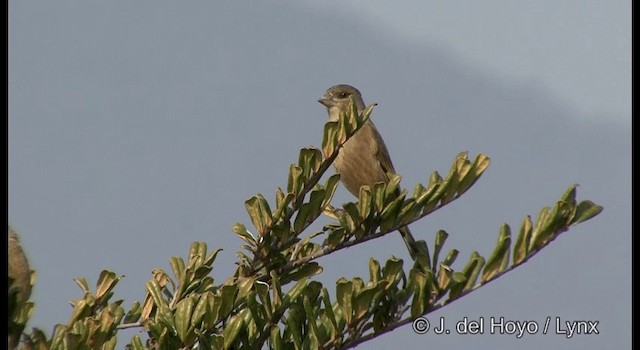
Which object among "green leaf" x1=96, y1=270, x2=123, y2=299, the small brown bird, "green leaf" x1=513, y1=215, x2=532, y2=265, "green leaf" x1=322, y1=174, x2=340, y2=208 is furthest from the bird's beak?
"green leaf" x1=513, y1=215, x2=532, y2=265

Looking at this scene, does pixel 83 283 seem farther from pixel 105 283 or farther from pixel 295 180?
pixel 295 180

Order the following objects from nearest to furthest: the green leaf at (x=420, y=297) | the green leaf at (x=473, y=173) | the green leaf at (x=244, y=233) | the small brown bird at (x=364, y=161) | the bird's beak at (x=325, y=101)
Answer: the green leaf at (x=420, y=297) → the green leaf at (x=473, y=173) → the green leaf at (x=244, y=233) → the small brown bird at (x=364, y=161) → the bird's beak at (x=325, y=101)

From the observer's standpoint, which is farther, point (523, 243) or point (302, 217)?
point (302, 217)

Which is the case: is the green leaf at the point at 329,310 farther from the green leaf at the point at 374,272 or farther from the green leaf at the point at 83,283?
the green leaf at the point at 83,283

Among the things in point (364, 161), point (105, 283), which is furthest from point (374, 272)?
point (364, 161)

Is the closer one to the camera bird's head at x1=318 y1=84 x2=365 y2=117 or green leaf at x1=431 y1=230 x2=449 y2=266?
green leaf at x1=431 y1=230 x2=449 y2=266

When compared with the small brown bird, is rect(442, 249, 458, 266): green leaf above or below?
below

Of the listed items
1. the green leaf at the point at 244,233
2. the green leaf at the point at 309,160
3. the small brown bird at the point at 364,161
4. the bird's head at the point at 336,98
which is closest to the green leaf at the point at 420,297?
the green leaf at the point at 309,160

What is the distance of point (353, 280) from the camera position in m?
3.75

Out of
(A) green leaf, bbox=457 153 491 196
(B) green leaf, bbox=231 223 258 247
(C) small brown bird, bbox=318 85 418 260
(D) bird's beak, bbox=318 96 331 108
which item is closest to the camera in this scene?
(A) green leaf, bbox=457 153 491 196

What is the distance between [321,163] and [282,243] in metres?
0.39

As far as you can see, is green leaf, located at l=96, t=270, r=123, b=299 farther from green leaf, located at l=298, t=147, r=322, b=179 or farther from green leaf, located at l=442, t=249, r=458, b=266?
green leaf, located at l=442, t=249, r=458, b=266
